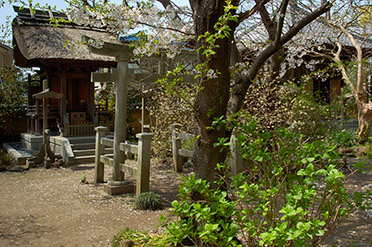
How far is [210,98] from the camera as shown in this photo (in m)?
3.00

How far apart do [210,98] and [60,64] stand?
10516 mm

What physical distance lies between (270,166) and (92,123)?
36.0 ft

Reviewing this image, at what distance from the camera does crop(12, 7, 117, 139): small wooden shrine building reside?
11398mm

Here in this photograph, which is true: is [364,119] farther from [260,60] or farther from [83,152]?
[83,152]

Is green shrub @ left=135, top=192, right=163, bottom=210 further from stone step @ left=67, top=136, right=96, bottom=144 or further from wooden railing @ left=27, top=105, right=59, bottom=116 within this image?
wooden railing @ left=27, top=105, right=59, bottom=116

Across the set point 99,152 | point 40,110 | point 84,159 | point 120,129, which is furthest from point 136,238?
point 40,110

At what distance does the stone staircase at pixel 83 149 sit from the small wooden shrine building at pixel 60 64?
0.59 metres

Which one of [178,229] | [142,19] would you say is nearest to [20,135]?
[142,19]

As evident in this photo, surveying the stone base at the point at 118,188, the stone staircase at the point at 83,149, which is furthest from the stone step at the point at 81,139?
the stone base at the point at 118,188

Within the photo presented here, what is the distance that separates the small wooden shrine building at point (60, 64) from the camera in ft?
37.4

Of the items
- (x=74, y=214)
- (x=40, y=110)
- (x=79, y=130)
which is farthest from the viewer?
(x=40, y=110)

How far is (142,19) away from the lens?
4.28 m

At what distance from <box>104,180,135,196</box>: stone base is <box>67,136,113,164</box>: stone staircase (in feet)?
12.9

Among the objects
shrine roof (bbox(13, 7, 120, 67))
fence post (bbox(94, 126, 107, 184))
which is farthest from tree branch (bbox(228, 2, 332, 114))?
shrine roof (bbox(13, 7, 120, 67))
